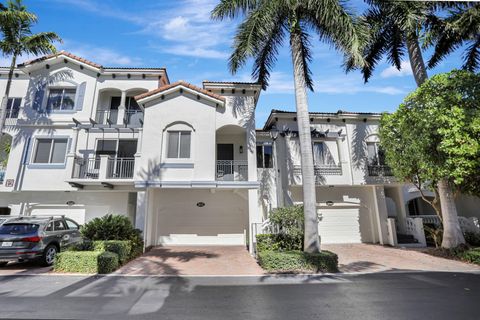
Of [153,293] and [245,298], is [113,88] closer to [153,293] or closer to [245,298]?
[153,293]

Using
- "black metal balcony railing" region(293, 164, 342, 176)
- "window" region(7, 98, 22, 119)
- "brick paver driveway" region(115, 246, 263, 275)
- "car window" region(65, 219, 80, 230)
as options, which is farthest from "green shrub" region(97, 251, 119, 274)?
"window" region(7, 98, 22, 119)

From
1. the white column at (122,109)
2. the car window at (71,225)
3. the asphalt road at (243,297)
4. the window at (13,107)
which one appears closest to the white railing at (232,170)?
the asphalt road at (243,297)

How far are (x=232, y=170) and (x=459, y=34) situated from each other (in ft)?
49.2

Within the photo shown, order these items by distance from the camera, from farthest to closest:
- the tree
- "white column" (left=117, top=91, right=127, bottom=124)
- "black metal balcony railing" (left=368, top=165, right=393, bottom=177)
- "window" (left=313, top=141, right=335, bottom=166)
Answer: "window" (left=313, top=141, right=335, bottom=166)
"white column" (left=117, top=91, right=127, bottom=124)
"black metal balcony railing" (left=368, top=165, right=393, bottom=177)
the tree

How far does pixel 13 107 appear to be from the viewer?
1662cm

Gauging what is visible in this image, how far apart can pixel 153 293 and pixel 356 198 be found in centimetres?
1460

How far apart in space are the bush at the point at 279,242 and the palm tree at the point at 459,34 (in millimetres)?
13564

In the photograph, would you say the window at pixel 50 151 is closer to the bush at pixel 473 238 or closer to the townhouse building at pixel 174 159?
the townhouse building at pixel 174 159

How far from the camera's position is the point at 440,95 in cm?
1097

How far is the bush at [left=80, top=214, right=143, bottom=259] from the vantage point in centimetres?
1070

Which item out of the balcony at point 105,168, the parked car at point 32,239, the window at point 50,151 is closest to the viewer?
the parked car at point 32,239

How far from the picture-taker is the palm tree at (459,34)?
12913 millimetres

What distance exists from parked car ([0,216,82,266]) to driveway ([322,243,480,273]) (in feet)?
37.9

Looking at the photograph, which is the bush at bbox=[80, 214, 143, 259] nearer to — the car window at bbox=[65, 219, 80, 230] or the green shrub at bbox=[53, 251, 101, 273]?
the car window at bbox=[65, 219, 80, 230]
